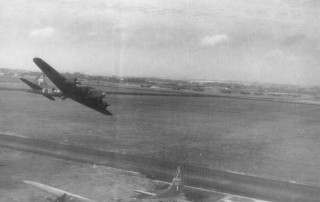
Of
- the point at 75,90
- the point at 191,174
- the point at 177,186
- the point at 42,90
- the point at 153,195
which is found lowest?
the point at 191,174

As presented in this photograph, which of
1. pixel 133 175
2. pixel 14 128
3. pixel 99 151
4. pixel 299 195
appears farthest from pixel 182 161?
pixel 14 128

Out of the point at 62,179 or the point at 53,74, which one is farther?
the point at 62,179

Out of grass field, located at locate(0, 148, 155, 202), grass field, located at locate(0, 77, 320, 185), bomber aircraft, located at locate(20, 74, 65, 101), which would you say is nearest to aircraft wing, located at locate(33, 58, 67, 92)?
bomber aircraft, located at locate(20, 74, 65, 101)

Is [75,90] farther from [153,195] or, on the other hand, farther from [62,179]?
[62,179]

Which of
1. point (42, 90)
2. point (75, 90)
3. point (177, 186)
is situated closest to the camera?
point (75, 90)

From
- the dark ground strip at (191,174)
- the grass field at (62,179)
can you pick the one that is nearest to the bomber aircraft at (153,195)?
the grass field at (62,179)

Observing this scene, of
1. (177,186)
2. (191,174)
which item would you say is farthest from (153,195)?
(191,174)

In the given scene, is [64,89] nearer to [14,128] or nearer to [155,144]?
[155,144]

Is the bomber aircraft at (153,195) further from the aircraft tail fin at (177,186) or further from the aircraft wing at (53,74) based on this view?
the aircraft wing at (53,74)
